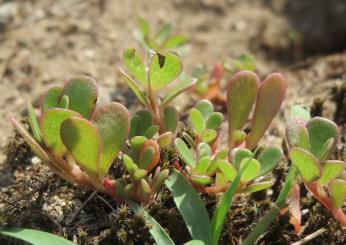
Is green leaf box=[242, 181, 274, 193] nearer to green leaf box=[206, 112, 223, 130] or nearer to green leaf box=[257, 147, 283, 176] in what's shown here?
green leaf box=[257, 147, 283, 176]

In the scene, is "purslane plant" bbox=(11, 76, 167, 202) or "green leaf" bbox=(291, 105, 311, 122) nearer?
"purslane plant" bbox=(11, 76, 167, 202)

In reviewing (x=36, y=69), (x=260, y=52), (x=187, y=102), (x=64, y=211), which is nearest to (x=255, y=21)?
(x=260, y=52)

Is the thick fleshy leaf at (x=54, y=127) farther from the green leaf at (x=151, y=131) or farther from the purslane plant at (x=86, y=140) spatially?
the green leaf at (x=151, y=131)

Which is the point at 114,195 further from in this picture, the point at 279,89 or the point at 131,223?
the point at 279,89

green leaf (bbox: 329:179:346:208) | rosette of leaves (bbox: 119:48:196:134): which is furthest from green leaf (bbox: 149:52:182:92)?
green leaf (bbox: 329:179:346:208)

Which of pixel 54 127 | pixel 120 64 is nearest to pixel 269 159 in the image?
pixel 54 127

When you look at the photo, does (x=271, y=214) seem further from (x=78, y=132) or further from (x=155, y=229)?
(x=78, y=132)
